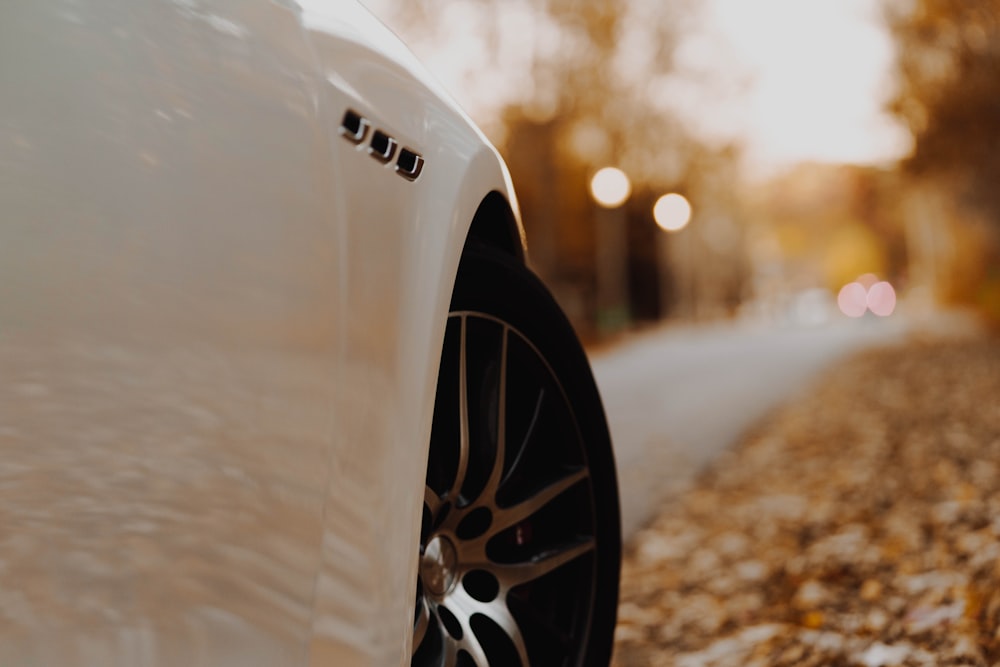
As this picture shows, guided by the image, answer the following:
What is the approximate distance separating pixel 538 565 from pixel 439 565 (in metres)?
0.26

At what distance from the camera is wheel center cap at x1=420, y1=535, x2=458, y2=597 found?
1.82 meters

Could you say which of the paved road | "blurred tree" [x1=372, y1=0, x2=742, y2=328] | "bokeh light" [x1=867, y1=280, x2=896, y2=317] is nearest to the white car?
the paved road

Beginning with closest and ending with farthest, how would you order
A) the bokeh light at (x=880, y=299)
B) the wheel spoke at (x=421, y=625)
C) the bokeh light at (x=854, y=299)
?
the wheel spoke at (x=421, y=625) → the bokeh light at (x=880, y=299) → the bokeh light at (x=854, y=299)

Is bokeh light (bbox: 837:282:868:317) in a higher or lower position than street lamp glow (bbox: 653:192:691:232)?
lower

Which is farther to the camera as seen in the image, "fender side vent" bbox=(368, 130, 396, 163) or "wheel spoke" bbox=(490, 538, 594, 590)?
"wheel spoke" bbox=(490, 538, 594, 590)

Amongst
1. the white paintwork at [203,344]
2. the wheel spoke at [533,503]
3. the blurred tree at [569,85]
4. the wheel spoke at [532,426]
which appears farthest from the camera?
the blurred tree at [569,85]

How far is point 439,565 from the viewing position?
6.14 ft

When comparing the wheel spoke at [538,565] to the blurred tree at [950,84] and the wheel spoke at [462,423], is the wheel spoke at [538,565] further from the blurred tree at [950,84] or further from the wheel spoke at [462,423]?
the blurred tree at [950,84]

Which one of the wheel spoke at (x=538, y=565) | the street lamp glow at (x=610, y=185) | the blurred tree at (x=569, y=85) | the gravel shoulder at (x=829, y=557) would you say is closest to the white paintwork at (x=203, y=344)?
the wheel spoke at (x=538, y=565)

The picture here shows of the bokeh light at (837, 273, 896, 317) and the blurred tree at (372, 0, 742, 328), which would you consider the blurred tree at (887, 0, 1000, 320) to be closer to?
the blurred tree at (372, 0, 742, 328)

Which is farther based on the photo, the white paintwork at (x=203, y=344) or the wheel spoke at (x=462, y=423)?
the wheel spoke at (x=462, y=423)

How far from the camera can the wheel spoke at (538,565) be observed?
2.01 m

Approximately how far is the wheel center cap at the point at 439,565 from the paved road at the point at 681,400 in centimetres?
379

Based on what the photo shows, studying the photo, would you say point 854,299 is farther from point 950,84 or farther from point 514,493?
point 514,493
